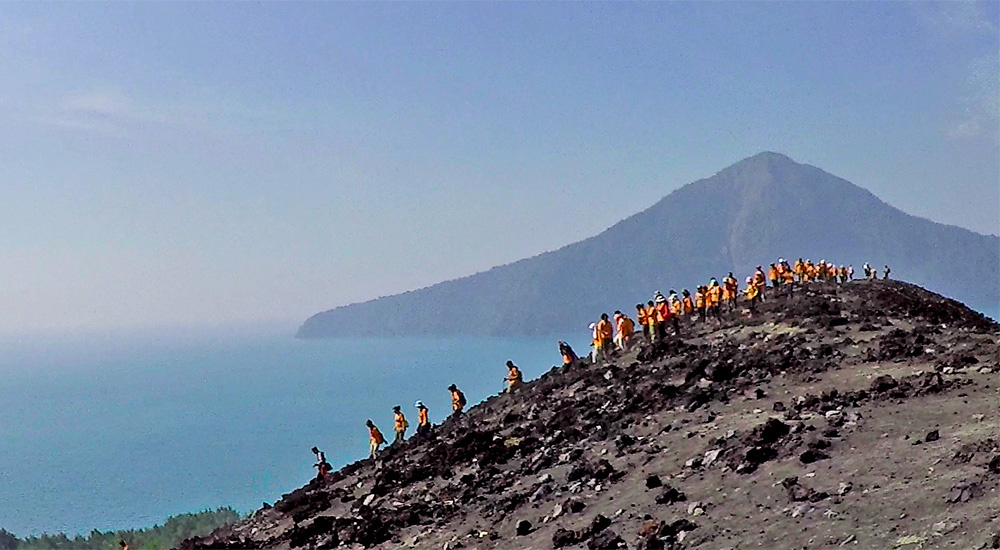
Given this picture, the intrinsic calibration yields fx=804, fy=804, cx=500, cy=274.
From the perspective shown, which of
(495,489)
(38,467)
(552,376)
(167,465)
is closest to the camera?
(495,489)

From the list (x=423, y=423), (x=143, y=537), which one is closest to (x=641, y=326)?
(x=423, y=423)

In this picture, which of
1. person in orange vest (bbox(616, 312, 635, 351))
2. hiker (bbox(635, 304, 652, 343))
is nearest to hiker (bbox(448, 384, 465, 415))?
person in orange vest (bbox(616, 312, 635, 351))

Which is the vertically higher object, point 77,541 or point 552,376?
point 552,376

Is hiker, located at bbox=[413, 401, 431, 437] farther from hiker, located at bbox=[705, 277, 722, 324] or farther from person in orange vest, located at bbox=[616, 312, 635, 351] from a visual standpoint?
hiker, located at bbox=[705, 277, 722, 324]

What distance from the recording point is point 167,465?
165 m

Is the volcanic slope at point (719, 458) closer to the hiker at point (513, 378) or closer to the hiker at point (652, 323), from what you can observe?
the hiker at point (652, 323)

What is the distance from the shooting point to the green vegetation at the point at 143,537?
68.3m

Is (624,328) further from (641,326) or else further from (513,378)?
(513,378)

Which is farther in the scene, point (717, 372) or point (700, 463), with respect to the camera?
point (717, 372)

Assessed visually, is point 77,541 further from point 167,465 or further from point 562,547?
point 167,465

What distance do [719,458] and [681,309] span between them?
1840cm

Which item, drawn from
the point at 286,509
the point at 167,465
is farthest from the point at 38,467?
the point at 286,509

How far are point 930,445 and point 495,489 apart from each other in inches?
348

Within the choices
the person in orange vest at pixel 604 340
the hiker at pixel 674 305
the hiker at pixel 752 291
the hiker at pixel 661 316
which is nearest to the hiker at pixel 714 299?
the hiker at pixel 752 291
